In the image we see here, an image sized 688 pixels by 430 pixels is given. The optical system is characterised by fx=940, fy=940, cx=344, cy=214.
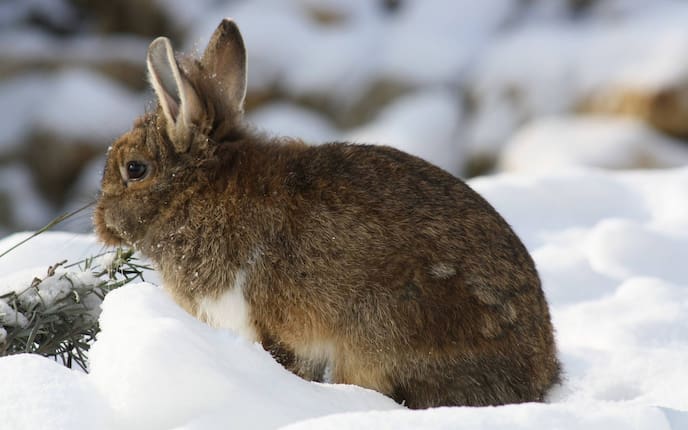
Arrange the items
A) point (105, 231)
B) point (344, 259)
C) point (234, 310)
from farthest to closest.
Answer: point (105, 231), point (234, 310), point (344, 259)

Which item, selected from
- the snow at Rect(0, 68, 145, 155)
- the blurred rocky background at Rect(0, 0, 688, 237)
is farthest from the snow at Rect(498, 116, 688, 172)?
the snow at Rect(0, 68, 145, 155)

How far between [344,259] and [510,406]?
0.86 meters

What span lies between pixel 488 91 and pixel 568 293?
22.9ft

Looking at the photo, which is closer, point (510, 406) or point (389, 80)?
point (510, 406)

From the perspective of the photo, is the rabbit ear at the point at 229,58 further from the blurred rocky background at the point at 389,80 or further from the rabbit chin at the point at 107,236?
the blurred rocky background at the point at 389,80

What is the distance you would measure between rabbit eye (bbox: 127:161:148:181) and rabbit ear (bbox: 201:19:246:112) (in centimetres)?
43

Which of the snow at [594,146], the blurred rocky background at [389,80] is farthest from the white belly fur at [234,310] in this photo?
the blurred rocky background at [389,80]

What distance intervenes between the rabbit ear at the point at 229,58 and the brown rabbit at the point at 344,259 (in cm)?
23

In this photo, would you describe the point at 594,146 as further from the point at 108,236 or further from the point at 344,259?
the point at 344,259

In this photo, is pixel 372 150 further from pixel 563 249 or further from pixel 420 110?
pixel 420 110

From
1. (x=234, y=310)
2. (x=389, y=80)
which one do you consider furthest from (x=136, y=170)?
(x=389, y=80)

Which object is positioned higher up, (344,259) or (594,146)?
(594,146)

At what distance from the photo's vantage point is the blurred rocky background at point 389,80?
9.62 metres

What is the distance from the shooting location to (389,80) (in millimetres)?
11234
